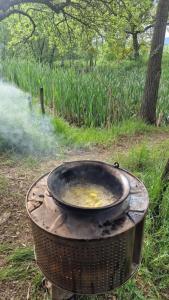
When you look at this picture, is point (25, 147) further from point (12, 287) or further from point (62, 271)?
point (62, 271)

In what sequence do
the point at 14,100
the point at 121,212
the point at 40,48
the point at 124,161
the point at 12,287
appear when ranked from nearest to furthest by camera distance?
1. the point at 121,212
2. the point at 12,287
3. the point at 124,161
4. the point at 14,100
5. the point at 40,48

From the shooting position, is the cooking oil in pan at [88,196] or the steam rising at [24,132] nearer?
the cooking oil in pan at [88,196]

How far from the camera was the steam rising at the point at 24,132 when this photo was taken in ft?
12.7

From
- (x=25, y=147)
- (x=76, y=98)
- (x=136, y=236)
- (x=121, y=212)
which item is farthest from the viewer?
(x=76, y=98)

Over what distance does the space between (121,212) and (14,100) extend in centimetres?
382

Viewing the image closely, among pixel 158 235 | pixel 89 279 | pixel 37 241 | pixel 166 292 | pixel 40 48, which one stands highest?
pixel 40 48

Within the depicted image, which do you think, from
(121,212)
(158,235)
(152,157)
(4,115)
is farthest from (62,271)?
(4,115)

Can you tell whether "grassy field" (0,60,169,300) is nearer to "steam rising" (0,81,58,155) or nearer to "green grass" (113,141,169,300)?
"green grass" (113,141,169,300)

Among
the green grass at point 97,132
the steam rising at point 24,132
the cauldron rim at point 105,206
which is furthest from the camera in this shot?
the green grass at point 97,132

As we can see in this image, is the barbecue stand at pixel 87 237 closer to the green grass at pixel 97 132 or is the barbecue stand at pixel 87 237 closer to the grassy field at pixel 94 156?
the grassy field at pixel 94 156

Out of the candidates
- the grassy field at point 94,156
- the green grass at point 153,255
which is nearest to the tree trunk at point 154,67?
the grassy field at point 94,156

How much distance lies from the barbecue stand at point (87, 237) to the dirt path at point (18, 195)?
458 millimetres

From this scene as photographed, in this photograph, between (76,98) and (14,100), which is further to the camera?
(76,98)

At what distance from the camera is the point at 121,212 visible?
4.81 feet
